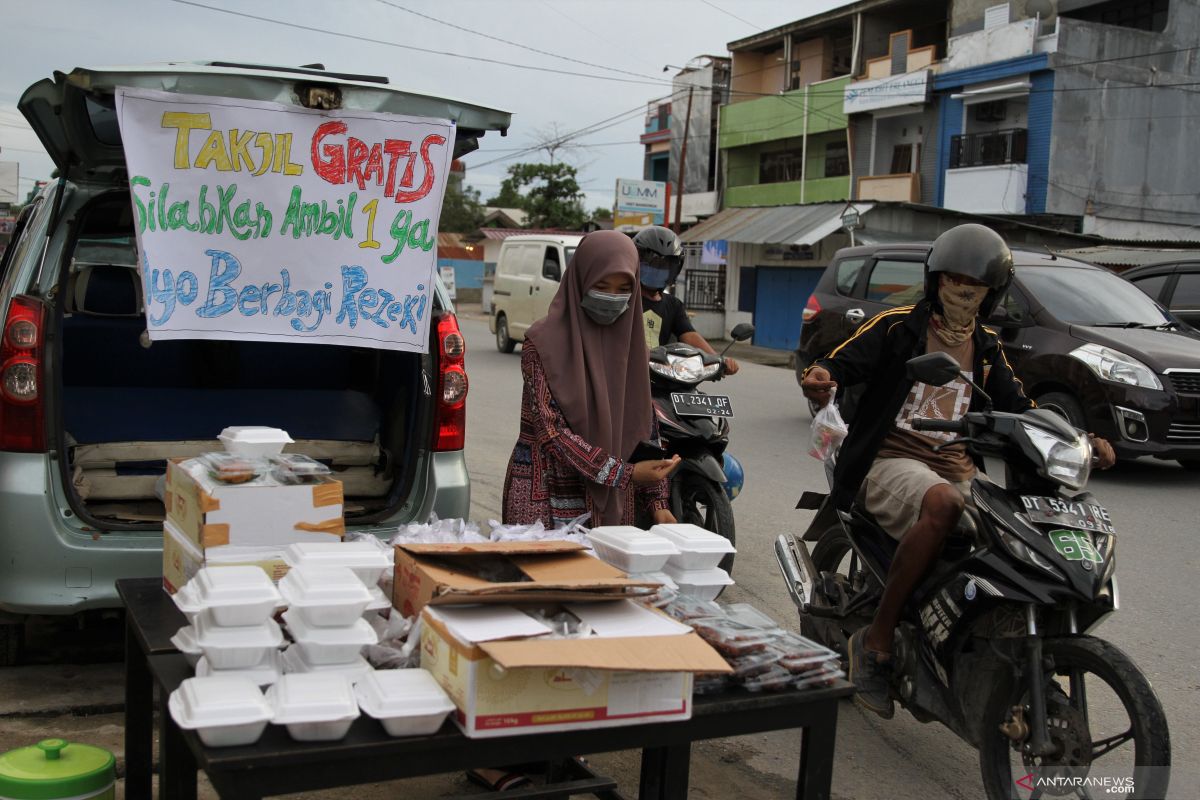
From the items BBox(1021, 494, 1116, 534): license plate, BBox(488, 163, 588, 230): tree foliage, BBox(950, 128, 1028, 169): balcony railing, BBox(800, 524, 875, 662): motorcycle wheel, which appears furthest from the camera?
BBox(488, 163, 588, 230): tree foliage

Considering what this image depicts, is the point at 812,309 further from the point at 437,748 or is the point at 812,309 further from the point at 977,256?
the point at 437,748

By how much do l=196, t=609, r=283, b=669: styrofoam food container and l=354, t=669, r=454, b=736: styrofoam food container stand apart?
7.7 inches

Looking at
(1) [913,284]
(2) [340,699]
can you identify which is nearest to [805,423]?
(1) [913,284]

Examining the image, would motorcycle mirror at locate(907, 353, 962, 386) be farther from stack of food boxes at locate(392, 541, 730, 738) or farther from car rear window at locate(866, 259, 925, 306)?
car rear window at locate(866, 259, 925, 306)

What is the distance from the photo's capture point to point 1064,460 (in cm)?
312

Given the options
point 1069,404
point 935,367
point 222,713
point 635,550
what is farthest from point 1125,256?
point 222,713

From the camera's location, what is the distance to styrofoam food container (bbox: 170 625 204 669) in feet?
7.18

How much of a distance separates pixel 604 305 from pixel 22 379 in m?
1.92

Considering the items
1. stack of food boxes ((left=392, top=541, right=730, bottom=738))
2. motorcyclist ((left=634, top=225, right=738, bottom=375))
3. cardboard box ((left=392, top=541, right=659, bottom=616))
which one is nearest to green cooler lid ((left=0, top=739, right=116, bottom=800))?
cardboard box ((left=392, top=541, right=659, bottom=616))

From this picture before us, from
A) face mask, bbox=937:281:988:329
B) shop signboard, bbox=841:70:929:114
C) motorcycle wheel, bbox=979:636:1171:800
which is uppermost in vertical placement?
shop signboard, bbox=841:70:929:114

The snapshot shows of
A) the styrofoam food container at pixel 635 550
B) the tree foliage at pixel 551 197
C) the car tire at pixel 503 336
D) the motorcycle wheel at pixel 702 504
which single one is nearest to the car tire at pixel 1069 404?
the motorcycle wheel at pixel 702 504

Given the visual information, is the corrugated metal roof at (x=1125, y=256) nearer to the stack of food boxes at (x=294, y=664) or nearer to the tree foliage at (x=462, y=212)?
the stack of food boxes at (x=294, y=664)

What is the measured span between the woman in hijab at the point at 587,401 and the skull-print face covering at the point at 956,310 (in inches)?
40.0

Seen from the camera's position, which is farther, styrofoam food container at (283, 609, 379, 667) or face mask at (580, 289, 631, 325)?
face mask at (580, 289, 631, 325)
